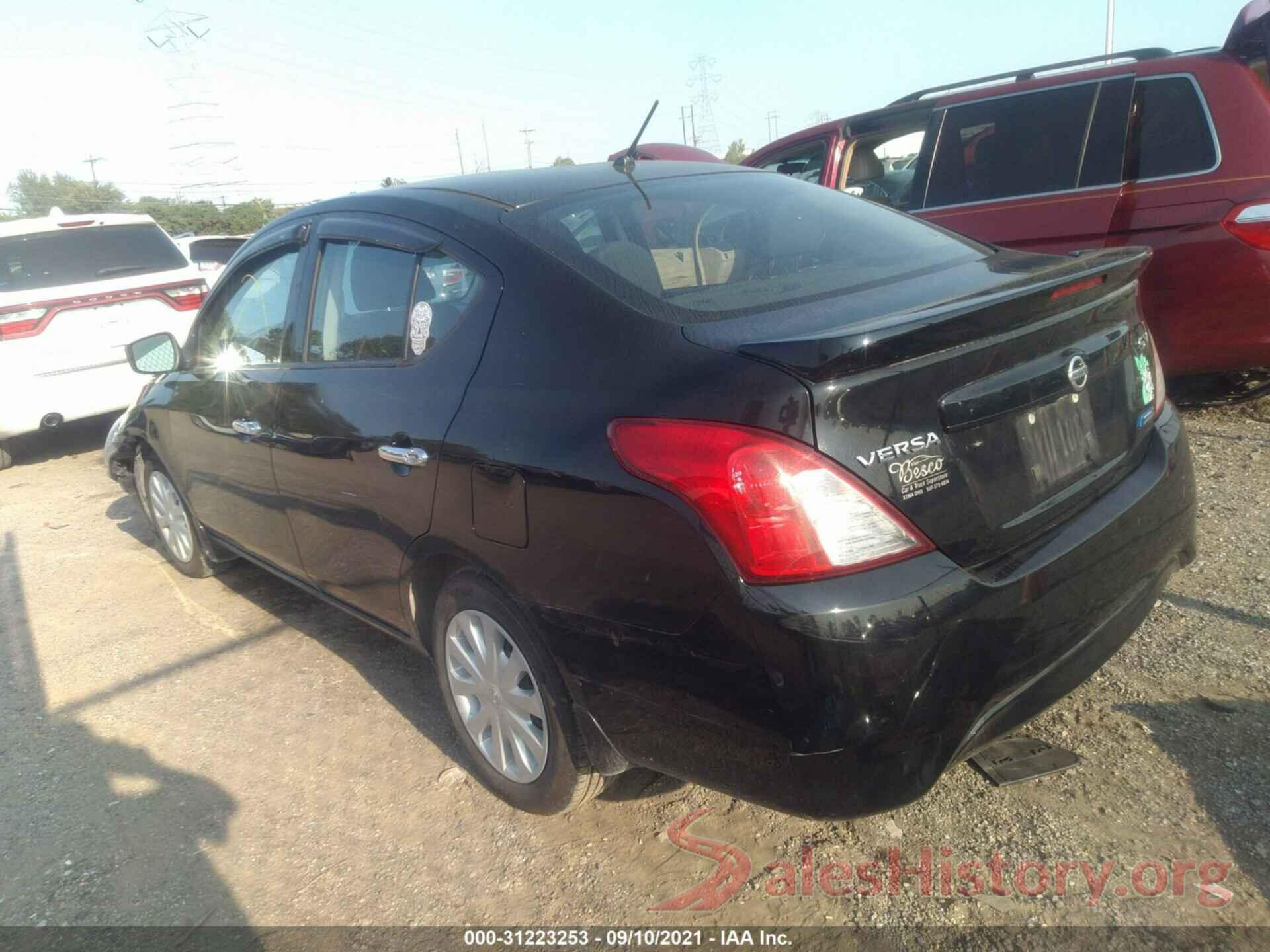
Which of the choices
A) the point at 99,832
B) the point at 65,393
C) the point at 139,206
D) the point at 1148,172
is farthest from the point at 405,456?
the point at 139,206

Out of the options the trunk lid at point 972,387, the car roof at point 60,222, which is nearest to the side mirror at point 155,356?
the trunk lid at point 972,387

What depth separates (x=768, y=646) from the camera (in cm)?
178

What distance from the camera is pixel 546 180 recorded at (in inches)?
114

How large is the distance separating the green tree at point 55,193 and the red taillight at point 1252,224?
2355 inches

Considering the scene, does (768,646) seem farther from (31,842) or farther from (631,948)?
(31,842)

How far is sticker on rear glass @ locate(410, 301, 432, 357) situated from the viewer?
2.63 meters

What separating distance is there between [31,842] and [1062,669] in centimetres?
286

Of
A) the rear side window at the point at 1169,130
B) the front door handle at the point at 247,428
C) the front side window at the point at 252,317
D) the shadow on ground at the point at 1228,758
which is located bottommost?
the shadow on ground at the point at 1228,758

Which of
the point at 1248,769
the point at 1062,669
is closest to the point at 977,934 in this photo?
the point at 1062,669

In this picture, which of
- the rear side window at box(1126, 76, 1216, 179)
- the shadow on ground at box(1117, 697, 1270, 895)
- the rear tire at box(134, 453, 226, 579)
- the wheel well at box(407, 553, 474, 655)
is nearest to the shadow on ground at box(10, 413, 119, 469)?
the rear tire at box(134, 453, 226, 579)

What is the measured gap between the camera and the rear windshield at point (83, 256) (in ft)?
23.5

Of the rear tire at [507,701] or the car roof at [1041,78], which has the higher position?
the car roof at [1041,78]

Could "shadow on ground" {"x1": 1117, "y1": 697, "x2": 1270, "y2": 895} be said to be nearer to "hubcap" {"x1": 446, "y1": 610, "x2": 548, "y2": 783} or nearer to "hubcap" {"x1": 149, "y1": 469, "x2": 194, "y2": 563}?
"hubcap" {"x1": 446, "y1": 610, "x2": 548, "y2": 783}

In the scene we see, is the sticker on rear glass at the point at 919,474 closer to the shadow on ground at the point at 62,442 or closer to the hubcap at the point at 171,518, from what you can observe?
the hubcap at the point at 171,518
